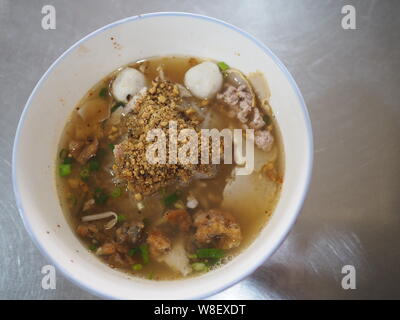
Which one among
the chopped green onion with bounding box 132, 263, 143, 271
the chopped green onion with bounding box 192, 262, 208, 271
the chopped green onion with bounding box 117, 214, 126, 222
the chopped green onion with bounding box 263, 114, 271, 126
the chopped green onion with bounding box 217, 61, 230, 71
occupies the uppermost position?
the chopped green onion with bounding box 217, 61, 230, 71

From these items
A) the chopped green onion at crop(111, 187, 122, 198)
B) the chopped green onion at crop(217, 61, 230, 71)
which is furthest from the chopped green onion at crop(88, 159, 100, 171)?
the chopped green onion at crop(217, 61, 230, 71)

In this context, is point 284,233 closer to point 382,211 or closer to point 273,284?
point 273,284

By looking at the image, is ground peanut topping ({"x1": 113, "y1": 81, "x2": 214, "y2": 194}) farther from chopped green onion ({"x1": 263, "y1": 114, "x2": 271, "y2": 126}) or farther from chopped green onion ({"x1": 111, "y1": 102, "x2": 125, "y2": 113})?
chopped green onion ({"x1": 263, "y1": 114, "x2": 271, "y2": 126})

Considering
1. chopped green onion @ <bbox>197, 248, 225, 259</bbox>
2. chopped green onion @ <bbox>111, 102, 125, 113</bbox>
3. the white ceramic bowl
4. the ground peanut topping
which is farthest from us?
chopped green onion @ <bbox>111, 102, 125, 113</bbox>

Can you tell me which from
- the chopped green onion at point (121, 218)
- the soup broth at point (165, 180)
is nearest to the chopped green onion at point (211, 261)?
the soup broth at point (165, 180)

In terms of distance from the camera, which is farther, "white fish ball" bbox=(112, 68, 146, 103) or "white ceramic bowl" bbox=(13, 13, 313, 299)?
"white fish ball" bbox=(112, 68, 146, 103)

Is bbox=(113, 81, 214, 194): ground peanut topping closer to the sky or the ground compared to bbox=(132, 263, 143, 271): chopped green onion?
closer to the sky
